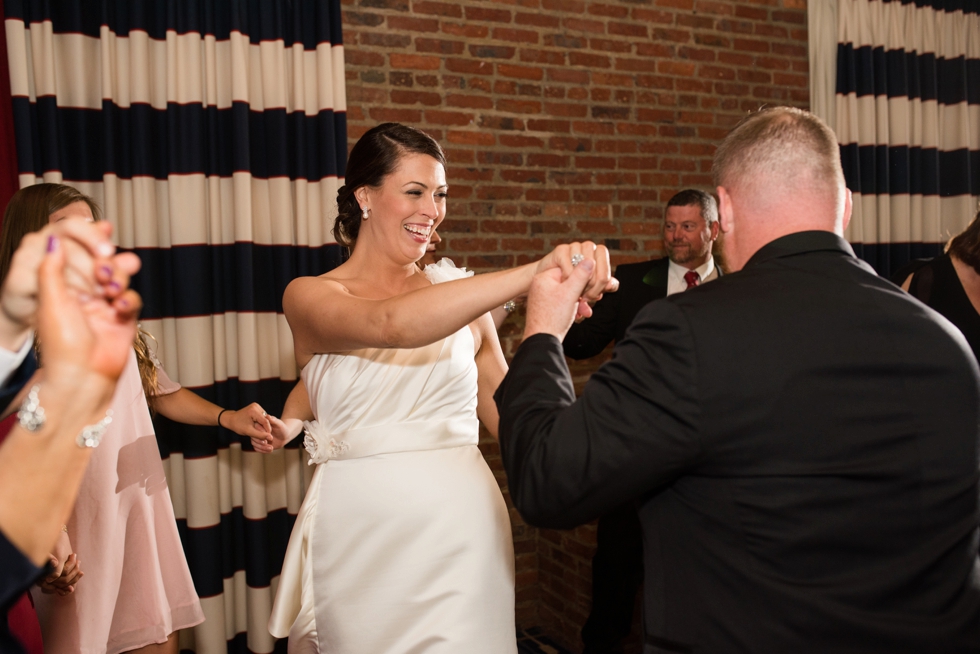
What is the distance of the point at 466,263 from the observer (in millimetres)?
3357

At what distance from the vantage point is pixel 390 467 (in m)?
1.80

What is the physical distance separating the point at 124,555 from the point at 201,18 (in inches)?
78.8

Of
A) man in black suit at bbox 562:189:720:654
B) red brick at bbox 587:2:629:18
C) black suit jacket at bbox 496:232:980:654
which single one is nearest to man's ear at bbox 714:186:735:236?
black suit jacket at bbox 496:232:980:654

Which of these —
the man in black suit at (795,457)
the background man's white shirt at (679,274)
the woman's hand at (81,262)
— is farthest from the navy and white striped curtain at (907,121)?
the woman's hand at (81,262)

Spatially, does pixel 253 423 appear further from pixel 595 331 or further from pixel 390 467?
pixel 595 331

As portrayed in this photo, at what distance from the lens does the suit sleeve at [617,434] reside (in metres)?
1.00

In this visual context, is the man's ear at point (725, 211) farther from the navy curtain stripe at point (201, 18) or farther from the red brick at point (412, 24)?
the red brick at point (412, 24)

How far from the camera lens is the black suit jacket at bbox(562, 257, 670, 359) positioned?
329 centimetres

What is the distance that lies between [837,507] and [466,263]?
250cm

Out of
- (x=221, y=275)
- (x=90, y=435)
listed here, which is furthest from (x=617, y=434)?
(x=221, y=275)

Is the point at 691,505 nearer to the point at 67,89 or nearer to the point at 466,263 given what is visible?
the point at 466,263

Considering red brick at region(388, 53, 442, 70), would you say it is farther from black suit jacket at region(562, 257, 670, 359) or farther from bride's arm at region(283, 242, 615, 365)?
bride's arm at region(283, 242, 615, 365)

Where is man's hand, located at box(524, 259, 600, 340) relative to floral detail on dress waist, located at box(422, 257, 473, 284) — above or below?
below

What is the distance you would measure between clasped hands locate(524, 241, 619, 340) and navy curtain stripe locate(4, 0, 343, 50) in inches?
82.2
